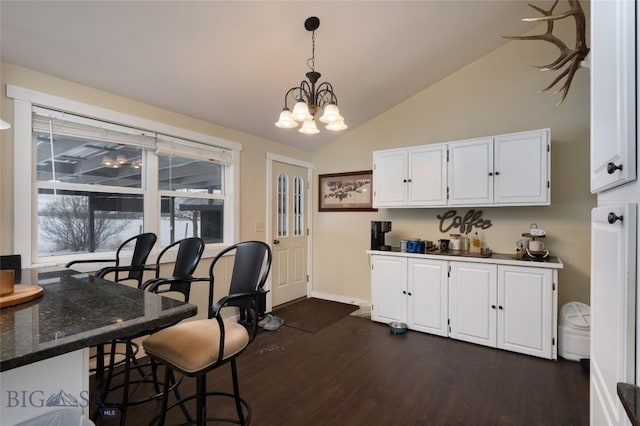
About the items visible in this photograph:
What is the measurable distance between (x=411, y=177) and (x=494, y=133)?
3.44 ft

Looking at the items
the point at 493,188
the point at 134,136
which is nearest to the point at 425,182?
the point at 493,188

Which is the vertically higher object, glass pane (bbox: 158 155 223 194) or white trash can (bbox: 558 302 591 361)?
glass pane (bbox: 158 155 223 194)

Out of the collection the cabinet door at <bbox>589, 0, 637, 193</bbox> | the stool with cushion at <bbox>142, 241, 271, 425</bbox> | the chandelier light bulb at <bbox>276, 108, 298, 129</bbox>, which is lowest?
the stool with cushion at <bbox>142, 241, 271, 425</bbox>

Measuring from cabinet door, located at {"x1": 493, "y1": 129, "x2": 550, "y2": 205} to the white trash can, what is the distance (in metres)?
1.04

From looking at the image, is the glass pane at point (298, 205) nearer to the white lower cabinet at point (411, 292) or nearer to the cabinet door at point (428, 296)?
the white lower cabinet at point (411, 292)

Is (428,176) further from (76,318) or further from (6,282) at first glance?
(6,282)

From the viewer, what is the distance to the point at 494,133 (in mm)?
3348

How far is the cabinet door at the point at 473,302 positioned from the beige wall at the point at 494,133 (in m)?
0.61

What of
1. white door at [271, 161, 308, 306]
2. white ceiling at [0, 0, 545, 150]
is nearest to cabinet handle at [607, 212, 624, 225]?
white ceiling at [0, 0, 545, 150]

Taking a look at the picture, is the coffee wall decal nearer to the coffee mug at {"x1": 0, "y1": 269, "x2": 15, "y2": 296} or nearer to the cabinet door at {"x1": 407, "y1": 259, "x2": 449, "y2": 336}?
the cabinet door at {"x1": 407, "y1": 259, "x2": 449, "y2": 336}

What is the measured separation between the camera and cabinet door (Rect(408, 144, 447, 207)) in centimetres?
326

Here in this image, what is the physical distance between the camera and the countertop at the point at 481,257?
2.62 meters

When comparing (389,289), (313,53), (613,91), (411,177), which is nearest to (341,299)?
(389,289)

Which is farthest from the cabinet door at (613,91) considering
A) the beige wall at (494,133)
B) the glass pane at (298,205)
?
the glass pane at (298,205)
